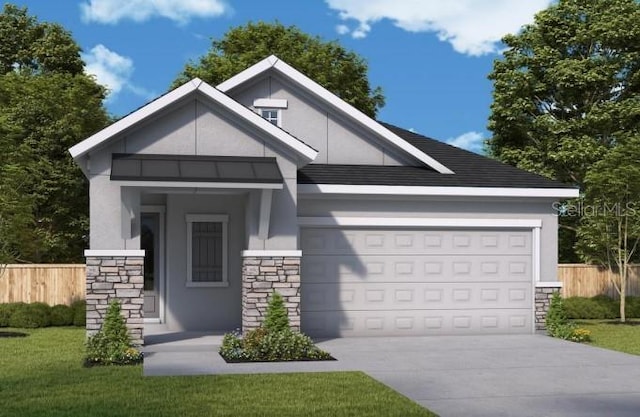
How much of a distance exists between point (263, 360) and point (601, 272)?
16.9m

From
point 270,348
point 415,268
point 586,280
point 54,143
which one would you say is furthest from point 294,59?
point 270,348

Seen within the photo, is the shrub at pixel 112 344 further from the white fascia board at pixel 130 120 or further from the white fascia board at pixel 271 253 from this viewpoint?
the white fascia board at pixel 130 120

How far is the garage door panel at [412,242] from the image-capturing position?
723 inches

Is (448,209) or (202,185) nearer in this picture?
(202,185)

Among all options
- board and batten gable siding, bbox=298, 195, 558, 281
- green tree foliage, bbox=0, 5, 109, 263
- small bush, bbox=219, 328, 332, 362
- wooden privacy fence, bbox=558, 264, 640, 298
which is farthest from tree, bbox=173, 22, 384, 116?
small bush, bbox=219, 328, 332, 362

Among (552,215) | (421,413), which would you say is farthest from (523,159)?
(421,413)

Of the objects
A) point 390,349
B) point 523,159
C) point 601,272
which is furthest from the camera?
point 523,159

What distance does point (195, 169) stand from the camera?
51.3 feet

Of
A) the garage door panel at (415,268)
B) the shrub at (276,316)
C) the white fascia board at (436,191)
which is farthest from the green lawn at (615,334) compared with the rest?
the shrub at (276,316)

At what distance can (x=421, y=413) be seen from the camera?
9375 millimetres

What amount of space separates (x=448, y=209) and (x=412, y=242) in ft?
3.80

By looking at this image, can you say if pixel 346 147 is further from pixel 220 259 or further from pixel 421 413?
pixel 421 413

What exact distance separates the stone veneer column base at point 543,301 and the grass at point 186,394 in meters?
8.12

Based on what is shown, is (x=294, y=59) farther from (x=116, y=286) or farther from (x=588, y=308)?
(x=116, y=286)
